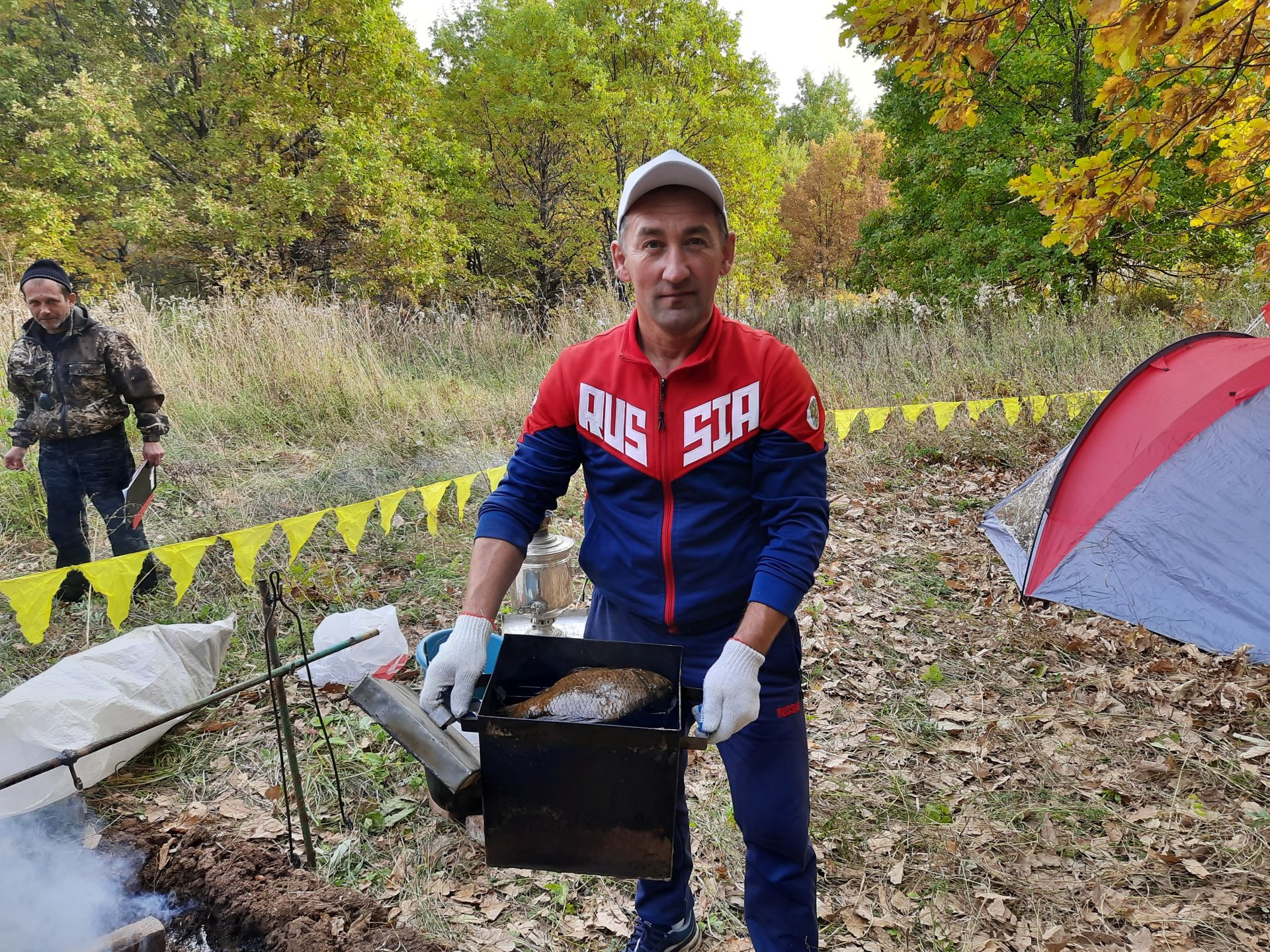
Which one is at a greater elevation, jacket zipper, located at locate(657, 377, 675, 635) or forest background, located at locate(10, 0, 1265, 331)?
forest background, located at locate(10, 0, 1265, 331)

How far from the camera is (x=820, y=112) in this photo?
132ft

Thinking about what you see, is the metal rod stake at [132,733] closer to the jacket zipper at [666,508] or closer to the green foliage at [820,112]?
the jacket zipper at [666,508]

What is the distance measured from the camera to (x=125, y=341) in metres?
4.69

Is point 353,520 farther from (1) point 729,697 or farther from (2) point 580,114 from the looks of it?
(2) point 580,114

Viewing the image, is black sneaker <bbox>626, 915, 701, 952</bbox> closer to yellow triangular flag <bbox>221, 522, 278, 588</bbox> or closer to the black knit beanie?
yellow triangular flag <bbox>221, 522, 278, 588</bbox>

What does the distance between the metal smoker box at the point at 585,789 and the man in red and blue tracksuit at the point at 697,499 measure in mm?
205

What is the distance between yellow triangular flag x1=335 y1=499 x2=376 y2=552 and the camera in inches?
168

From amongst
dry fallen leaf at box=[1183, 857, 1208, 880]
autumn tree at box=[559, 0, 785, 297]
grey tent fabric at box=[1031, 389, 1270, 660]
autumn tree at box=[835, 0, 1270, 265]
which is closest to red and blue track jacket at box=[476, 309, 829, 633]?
autumn tree at box=[835, 0, 1270, 265]

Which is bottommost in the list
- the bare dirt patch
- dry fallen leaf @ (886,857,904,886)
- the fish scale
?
dry fallen leaf @ (886,857,904,886)

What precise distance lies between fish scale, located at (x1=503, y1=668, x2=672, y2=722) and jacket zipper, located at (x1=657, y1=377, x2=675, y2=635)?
A: 9.6 inches

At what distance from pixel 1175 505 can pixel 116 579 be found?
5898mm

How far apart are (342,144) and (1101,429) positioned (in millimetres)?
12302

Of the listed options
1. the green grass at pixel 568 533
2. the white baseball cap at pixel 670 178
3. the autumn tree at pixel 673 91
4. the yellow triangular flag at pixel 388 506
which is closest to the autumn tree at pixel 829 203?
the autumn tree at pixel 673 91

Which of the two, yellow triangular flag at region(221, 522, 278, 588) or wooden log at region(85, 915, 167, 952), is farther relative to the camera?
yellow triangular flag at region(221, 522, 278, 588)
